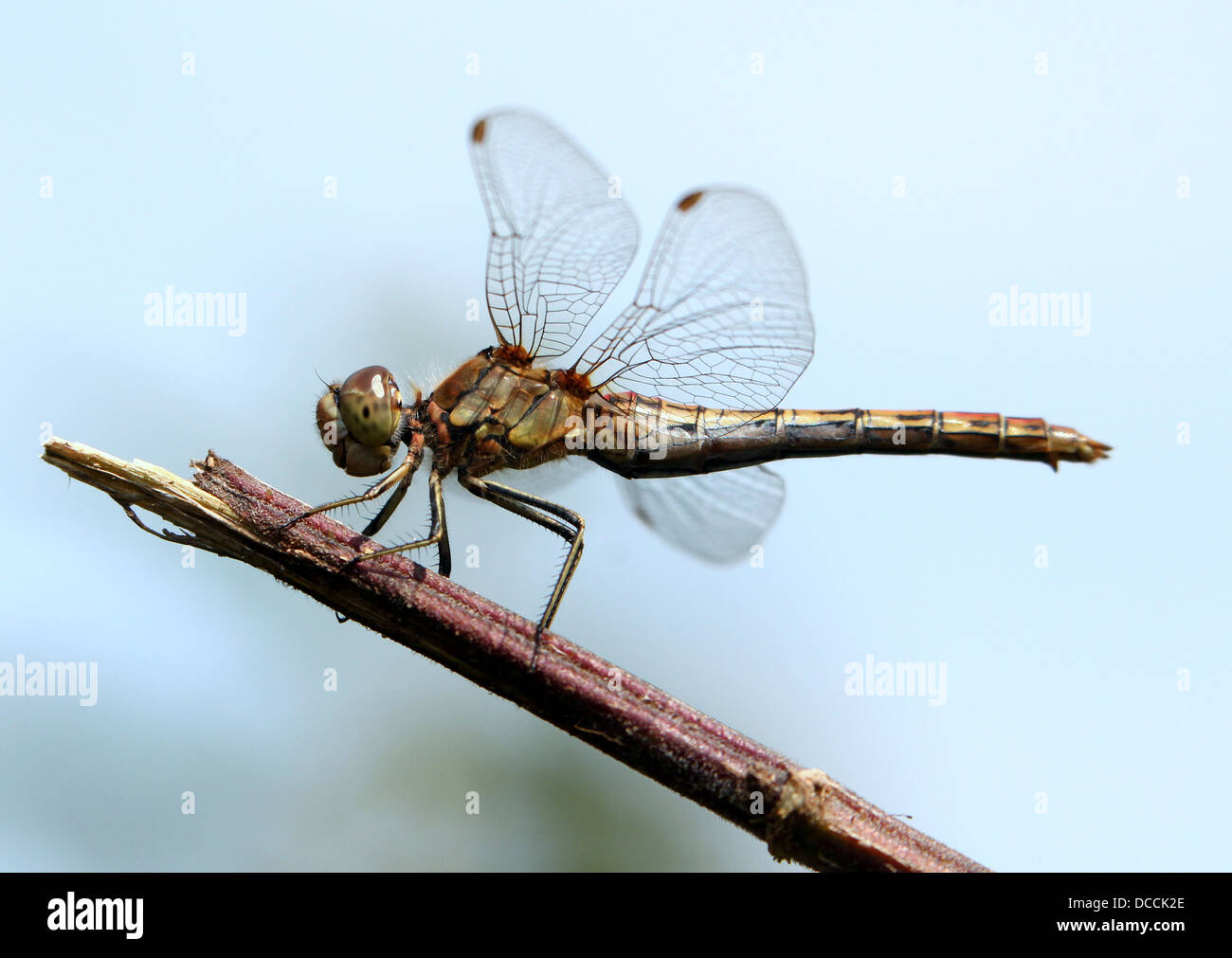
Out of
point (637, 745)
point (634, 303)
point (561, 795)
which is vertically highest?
point (634, 303)

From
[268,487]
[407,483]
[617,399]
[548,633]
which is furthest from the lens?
[617,399]

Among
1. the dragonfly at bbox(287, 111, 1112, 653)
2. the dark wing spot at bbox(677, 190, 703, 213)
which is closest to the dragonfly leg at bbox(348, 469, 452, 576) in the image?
the dragonfly at bbox(287, 111, 1112, 653)

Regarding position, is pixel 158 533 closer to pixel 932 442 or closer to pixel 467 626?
pixel 467 626

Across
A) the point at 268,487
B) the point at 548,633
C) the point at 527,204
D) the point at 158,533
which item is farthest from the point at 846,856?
the point at 527,204

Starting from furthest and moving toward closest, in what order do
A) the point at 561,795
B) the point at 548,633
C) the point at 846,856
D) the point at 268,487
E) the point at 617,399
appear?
the point at 561,795
the point at 617,399
the point at 268,487
the point at 548,633
the point at 846,856

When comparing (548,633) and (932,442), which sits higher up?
(932,442)

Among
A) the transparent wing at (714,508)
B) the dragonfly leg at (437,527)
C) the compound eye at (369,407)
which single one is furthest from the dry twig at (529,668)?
the transparent wing at (714,508)

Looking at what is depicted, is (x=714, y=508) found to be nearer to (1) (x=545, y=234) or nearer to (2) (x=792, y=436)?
(2) (x=792, y=436)
